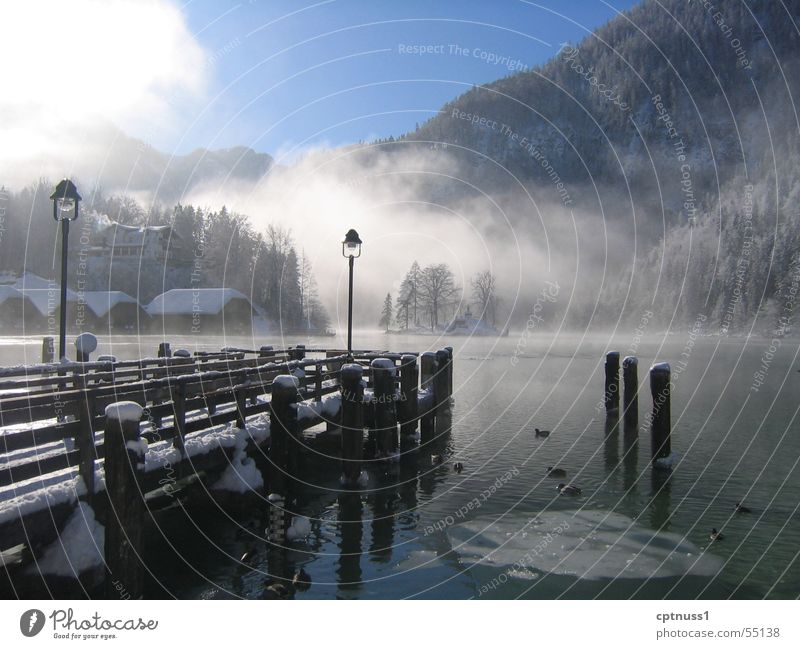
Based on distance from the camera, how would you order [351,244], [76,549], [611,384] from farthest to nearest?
[611,384] < [351,244] < [76,549]

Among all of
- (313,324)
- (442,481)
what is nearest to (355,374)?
(442,481)

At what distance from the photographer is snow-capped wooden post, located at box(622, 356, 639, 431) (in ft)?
69.6

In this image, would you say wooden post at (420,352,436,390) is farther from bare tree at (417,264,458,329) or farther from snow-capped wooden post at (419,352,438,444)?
bare tree at (417,264,458,329)

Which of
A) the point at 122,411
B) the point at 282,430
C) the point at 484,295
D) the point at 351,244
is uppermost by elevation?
the point at 484,295

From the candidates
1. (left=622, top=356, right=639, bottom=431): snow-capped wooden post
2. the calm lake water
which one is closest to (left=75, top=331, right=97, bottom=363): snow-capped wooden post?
the calm lake water

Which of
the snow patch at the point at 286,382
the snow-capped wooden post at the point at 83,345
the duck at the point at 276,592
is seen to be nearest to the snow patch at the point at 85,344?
the snow-capped wooden post at the point at 83,345

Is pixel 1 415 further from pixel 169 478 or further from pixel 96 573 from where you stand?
pixel 169 478

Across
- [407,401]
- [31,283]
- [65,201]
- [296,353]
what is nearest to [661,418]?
[407,401]

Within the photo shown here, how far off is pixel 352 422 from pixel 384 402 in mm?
2087

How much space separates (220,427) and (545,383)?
1115 inches

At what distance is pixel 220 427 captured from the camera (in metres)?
12.0

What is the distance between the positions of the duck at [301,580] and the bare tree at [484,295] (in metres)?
114

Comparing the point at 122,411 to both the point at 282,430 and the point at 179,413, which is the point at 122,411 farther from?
the point at 282,430

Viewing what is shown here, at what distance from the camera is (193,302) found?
282ft
